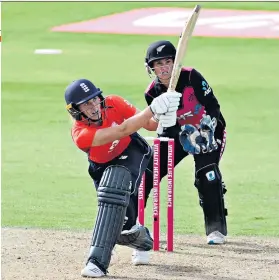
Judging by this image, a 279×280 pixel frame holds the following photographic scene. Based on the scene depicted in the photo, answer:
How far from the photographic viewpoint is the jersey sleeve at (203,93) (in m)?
8.84

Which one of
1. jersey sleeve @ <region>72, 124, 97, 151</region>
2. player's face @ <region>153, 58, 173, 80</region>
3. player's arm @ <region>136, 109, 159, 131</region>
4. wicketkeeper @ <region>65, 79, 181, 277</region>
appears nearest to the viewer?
wicketkeeper @ <region>65, 79, 181, 277</region>

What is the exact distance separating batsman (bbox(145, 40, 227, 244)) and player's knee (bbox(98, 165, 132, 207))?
1137 mm

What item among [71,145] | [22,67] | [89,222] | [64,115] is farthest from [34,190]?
[22,67]

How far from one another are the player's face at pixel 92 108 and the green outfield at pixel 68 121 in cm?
198

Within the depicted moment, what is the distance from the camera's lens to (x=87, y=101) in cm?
779

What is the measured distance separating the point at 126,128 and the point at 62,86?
33.3 feet

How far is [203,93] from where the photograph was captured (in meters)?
8.88

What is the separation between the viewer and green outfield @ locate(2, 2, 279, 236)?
10250 millimetres

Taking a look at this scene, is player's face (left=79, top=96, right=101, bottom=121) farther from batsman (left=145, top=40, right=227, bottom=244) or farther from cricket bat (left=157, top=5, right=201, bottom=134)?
batsman (left=145, top=40, right=227, bottom=244)

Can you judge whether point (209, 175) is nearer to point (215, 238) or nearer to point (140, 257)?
point (215, 238)

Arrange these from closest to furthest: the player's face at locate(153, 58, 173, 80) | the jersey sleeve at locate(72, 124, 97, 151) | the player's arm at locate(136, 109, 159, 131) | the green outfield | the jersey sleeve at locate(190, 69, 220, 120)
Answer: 1. the jersey sleeve at locate(72, 124, 97, 151)
2. the player's arm at locate(136, 109, 159, 131)
3. the player's face at locate(153, 58, 173, 80)
4. the jersey sleeve at locate(190, 69, 220, 120)
5. the green outfield

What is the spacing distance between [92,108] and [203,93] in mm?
1391

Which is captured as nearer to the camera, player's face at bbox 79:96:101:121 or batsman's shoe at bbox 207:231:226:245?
player's face at bbox 79:96:101:121

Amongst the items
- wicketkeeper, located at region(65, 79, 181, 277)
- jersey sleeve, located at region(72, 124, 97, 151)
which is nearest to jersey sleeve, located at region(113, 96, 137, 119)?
wicketkeeper, located at region(65, 79, 181, 277)
